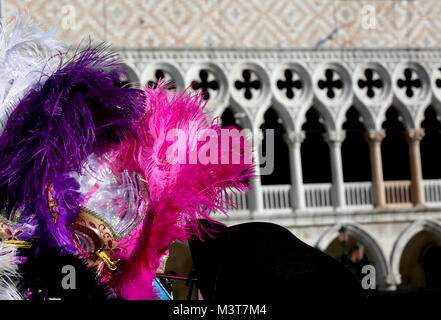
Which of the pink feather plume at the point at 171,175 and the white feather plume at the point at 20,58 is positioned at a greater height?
the white feather plume at the point at 20,58

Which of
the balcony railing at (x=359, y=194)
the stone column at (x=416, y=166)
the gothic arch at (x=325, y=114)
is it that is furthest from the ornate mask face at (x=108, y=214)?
the stone column at (x=416, y=166)

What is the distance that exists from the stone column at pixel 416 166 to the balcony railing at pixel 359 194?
77 centimetres

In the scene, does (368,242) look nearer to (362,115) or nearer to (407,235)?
(407,235)

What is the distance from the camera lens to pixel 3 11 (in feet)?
34.4

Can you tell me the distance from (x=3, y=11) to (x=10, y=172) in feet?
28.8

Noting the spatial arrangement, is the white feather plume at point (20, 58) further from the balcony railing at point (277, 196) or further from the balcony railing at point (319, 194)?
the balcony railing at point (319, 194)

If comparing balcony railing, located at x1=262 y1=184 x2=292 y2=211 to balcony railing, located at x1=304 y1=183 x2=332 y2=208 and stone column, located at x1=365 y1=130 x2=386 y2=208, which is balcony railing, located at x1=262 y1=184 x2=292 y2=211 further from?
stone column, located at x1=365 y1=130 x2=386 y2=208

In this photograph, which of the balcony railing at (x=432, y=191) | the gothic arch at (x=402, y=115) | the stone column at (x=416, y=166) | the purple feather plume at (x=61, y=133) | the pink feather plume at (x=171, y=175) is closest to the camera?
the purple feather plume at (x=61, y=133)

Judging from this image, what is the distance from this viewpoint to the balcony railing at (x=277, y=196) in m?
11.4

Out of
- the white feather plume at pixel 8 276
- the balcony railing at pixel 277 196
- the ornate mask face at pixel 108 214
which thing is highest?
the balcony railing at pixel 277 196

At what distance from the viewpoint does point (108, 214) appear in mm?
2570

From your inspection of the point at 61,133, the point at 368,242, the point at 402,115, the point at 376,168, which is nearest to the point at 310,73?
the point at 402,115

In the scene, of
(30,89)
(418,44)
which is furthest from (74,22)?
(30,89)

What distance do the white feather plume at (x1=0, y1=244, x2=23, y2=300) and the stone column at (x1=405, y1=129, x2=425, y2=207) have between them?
10.3m
